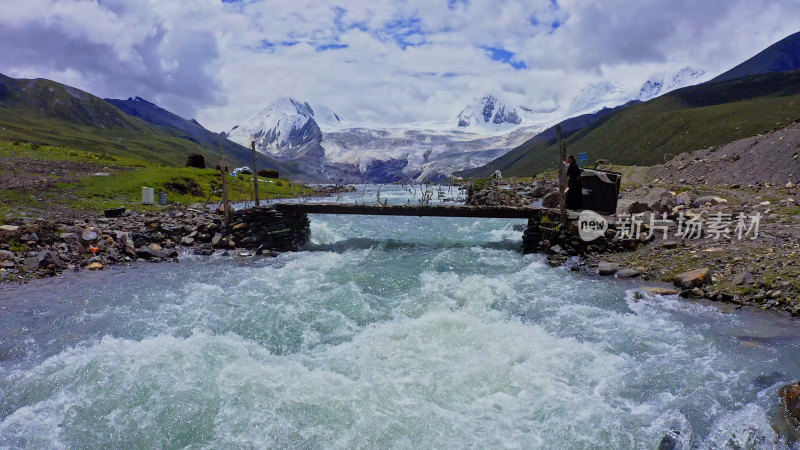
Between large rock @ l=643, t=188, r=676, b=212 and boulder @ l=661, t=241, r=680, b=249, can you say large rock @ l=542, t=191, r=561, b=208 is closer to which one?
large rock @ l=643, t=188, r=676, b=212

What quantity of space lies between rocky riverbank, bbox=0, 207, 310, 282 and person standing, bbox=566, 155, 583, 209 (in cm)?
1574

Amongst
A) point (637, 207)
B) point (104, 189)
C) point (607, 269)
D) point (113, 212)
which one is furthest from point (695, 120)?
point (113, 212)

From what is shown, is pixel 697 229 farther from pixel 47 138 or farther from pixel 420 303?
pixel 47 138

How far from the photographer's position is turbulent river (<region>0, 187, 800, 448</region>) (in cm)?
802

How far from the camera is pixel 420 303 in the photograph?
14922 mm

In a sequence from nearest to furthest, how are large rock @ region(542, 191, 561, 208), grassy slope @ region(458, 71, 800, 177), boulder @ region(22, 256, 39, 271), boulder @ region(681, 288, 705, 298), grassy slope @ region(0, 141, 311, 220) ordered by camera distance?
boulder @ region(681, 288, 705, 298)
boulder @ region(22, 256, 39, 271)
grassy slope @ region(0, 141, 311, 220)
large rock @ region(542, 191, 561, 208)
grassy slope @ region(458, 71, 800, 177)

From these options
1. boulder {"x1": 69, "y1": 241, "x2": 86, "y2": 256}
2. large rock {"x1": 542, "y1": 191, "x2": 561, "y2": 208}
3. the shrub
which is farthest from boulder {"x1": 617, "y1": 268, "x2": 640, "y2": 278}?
the shrub

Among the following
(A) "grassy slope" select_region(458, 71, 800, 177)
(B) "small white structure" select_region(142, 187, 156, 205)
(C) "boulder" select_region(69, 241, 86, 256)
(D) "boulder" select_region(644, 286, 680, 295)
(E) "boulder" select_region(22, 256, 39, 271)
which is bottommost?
(E) "boulder" select_region(22, 256, 39, 271)

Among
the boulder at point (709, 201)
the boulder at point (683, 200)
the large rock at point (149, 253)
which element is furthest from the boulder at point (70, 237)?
the boulder at point (709, 201)

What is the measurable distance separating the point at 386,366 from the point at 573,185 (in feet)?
55.1

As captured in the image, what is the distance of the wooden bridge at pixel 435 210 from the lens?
24.2 m

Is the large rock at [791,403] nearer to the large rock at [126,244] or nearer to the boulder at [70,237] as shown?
the large rock at [126,244]

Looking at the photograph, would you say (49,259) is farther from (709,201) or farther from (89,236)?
(709,201)

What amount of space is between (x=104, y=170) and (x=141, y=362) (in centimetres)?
4676
